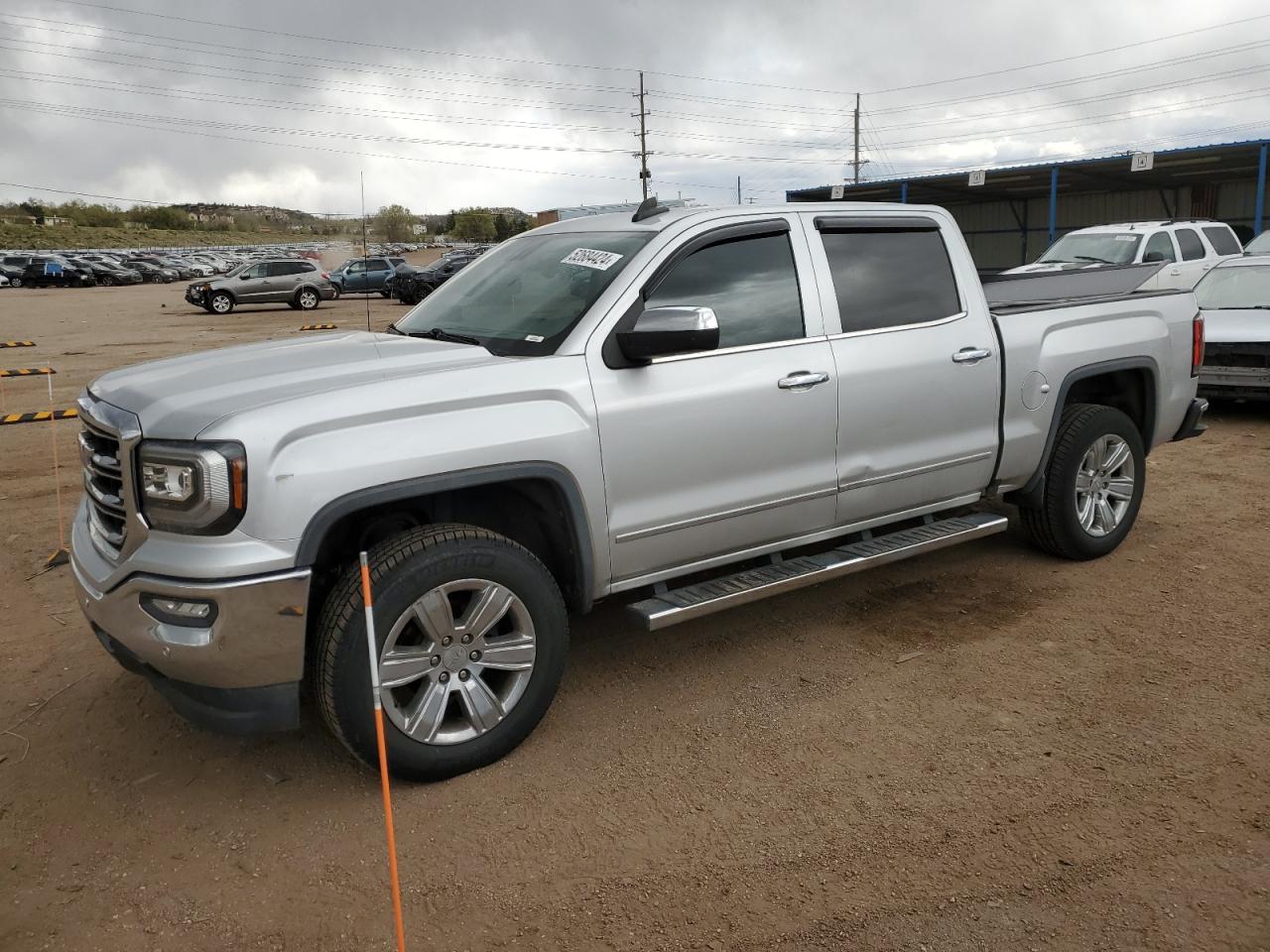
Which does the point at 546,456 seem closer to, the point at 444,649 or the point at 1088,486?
the point at 444,649

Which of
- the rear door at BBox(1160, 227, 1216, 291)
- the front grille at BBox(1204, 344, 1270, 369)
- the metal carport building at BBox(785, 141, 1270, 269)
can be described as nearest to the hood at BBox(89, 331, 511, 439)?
the front grille at BBox(1204, 344, 1270, 369)

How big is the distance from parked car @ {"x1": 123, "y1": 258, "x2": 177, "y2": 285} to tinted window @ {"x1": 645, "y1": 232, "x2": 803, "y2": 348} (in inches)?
2426

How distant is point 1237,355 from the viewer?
9.58 metres

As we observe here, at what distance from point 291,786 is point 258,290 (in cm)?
3057

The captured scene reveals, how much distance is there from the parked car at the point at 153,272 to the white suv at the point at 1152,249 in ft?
181

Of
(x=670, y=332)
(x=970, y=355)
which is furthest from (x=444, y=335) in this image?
(x=970, y=355)

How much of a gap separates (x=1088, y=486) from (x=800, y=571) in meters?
2.24

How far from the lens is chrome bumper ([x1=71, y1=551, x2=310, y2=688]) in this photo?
3109 mm

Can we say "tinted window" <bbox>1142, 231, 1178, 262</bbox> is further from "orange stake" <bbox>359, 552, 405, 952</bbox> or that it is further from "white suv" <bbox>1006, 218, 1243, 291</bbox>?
"orange stake" <bbox>359, 552, 405, 952</bbox>

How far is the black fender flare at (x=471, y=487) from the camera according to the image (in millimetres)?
3197

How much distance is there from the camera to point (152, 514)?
3.21m

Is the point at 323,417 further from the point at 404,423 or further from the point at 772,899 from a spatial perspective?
the point at 772,899

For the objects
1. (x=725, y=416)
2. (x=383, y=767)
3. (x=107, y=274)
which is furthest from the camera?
(x=107, y=274)

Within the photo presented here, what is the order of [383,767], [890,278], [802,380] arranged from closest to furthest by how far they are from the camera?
[383,767], [802,380], [890,278]
